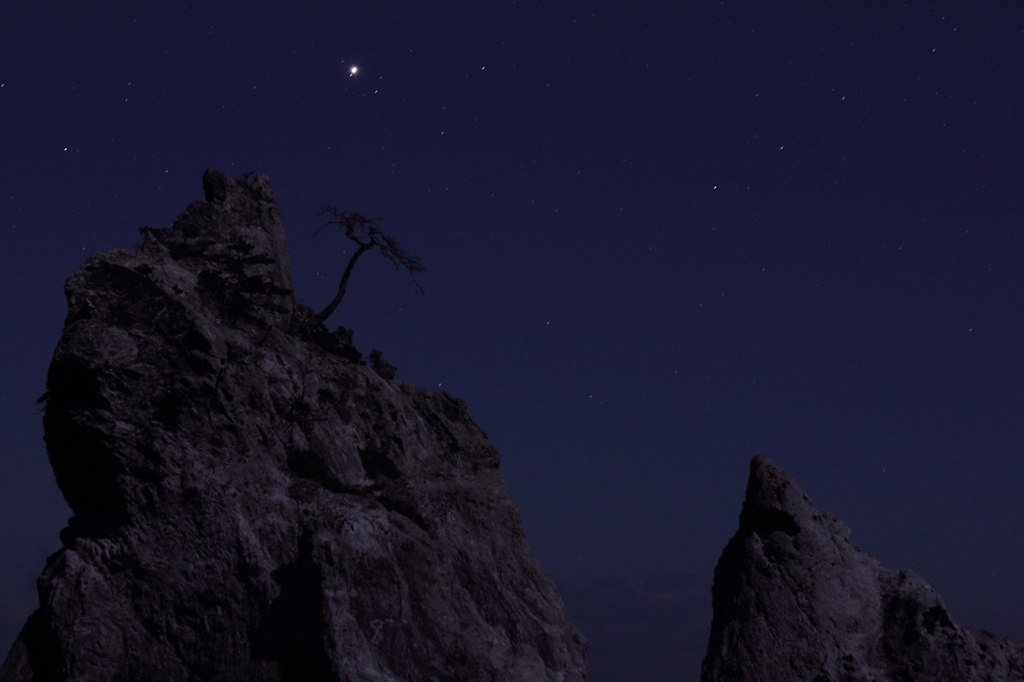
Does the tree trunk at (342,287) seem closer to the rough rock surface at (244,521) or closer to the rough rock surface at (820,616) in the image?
the rough rock surface at (244,521)

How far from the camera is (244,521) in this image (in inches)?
1089

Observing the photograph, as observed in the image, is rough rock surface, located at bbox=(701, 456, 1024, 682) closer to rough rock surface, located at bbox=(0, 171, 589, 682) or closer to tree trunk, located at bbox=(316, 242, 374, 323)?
rough rock surface, located at bbox=(0, 171, 589, 682)

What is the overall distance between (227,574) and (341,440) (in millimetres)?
7089

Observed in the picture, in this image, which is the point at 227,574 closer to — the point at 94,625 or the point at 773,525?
the point at 94,625

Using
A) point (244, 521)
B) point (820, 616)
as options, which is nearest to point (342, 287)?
point (244, 521)

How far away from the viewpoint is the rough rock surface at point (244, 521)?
1035 inches

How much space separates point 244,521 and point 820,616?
2045 cm

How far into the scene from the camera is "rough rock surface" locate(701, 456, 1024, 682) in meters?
30.0

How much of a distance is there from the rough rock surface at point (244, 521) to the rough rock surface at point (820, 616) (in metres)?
6.07

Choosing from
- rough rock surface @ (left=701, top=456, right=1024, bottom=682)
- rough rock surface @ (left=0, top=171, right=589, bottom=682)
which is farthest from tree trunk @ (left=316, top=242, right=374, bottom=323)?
rough rock surface @ (left=701, top=456, right=1024, bottom=682)

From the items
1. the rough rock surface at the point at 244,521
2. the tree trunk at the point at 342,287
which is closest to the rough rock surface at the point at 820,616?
the rough rock surface at the point at 244,521

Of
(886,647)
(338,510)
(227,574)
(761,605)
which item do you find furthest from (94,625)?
(886,647)

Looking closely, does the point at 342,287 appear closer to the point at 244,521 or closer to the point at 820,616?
the point at 244,521

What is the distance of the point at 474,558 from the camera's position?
3134 cm
